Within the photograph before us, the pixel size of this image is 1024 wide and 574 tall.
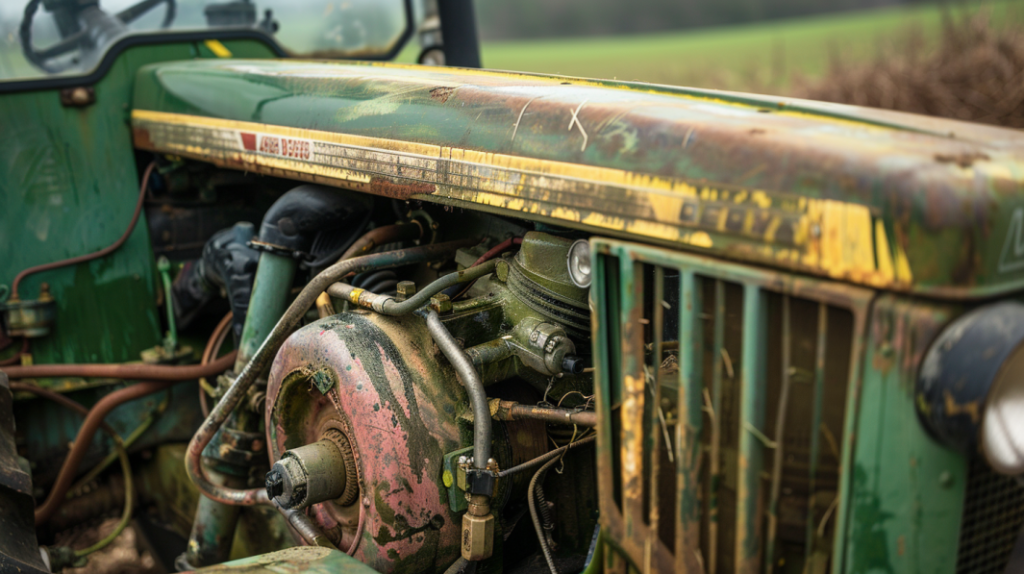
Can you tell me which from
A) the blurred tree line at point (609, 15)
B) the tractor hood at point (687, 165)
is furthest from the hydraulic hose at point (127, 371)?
the blurred tree line at point (609, 15)

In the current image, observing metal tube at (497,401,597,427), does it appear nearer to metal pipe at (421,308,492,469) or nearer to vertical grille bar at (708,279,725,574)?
metal pipe at (421,308,492,469)

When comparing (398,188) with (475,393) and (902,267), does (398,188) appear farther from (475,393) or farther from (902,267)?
(902,267)

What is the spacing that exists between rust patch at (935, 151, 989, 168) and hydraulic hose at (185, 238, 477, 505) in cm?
112

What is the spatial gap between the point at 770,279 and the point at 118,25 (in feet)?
7.98

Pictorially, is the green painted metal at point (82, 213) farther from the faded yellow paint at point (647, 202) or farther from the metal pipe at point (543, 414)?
the metal pipe at point (543, 414)

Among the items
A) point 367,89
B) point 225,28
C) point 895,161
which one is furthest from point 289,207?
point 895,161

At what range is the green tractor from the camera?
117 cm

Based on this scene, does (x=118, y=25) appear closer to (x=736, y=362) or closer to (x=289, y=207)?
(x=289, y=207)

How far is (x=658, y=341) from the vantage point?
4.65ft

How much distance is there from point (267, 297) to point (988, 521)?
168 centimetres

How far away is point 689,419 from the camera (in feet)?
4.50

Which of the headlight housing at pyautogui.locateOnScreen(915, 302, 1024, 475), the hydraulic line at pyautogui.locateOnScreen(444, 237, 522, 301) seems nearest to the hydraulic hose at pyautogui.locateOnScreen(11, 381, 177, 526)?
the hydraulic line at pyautogui.locateOnScreen(444, 237, 522, 301)

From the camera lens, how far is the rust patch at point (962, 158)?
1147 millimetres

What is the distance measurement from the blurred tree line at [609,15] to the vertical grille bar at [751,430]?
15729 mm
